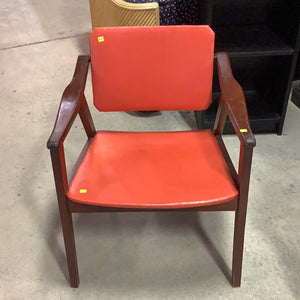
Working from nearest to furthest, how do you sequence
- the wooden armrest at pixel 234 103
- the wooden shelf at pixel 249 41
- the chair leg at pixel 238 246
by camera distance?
1. the wooden armrest at pixel 234 103
2. the chair leg at pixel 238 246
3. the wooden shelf at pixel 249 41

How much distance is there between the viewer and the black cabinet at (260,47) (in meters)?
2.01

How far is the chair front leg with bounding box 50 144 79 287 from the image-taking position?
124 cm

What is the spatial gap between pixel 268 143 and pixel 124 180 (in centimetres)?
114

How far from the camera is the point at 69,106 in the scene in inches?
52.5

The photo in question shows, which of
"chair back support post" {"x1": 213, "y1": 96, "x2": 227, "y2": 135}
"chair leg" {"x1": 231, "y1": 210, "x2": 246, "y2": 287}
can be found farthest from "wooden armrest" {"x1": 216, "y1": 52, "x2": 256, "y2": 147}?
"chair leg" {"x1": 231, "y1": 210, "x2": 246, "y2": 287}

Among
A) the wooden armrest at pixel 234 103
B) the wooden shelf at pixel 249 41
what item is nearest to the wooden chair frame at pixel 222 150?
the wooden armrest at pixel 234 103

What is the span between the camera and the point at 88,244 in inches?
65.9

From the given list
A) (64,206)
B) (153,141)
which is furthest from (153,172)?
(64,206)

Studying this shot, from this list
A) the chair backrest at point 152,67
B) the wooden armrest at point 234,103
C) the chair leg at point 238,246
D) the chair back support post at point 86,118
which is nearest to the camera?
the wooden armrest at point 234,103

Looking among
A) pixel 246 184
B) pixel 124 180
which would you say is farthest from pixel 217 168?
pixel 124 180

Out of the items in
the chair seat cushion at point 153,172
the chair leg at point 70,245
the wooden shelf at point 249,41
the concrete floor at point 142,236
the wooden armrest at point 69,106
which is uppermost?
the wooden armrest at point 69,106

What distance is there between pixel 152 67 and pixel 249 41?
31.3 inches

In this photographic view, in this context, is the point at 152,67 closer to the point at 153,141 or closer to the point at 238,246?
the point at 153,141

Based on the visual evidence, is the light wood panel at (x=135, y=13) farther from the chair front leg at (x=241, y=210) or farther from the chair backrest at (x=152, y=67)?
the chair front leg at (x=241, y=210)
